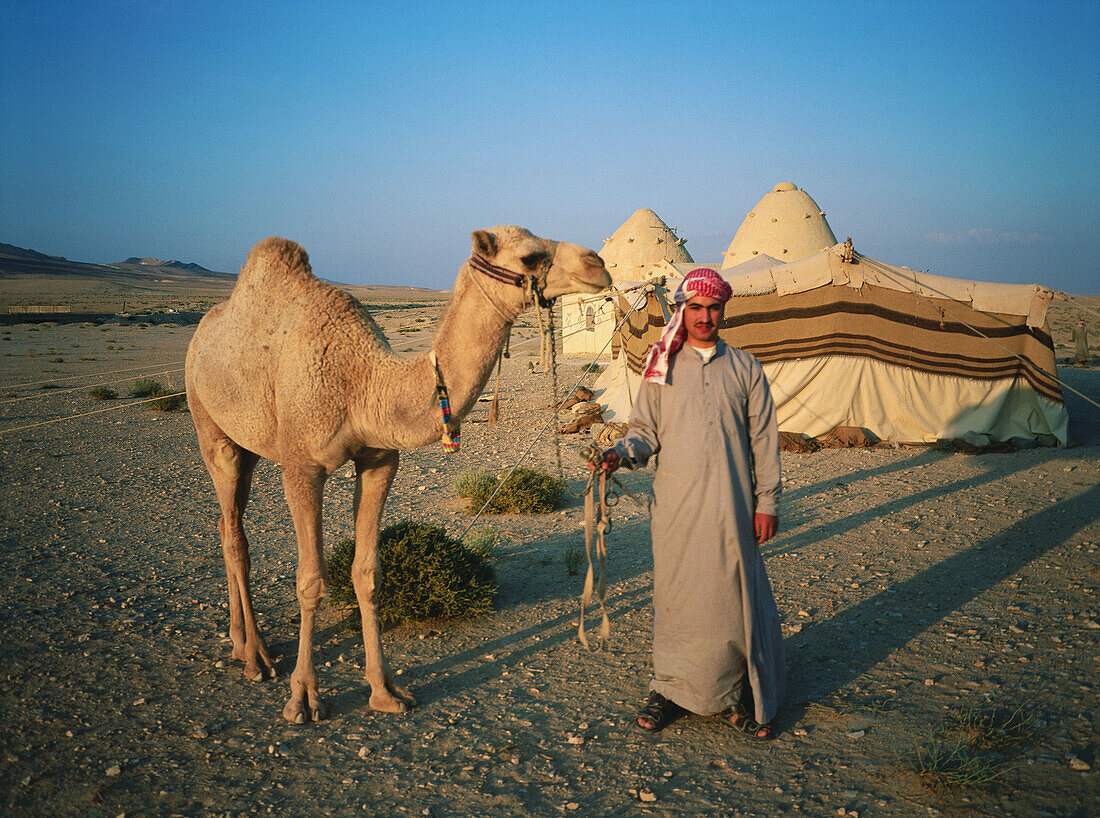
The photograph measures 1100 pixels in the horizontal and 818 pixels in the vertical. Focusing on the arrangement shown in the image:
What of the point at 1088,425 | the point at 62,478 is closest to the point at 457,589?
the point at 62,478

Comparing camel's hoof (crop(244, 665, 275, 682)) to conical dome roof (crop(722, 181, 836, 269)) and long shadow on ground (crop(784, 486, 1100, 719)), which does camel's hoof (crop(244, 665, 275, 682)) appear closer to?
long shadow on ground (crop(784, 486, 1100, 719))

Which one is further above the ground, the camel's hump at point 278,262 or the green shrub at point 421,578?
the camel's hump at point 278,262

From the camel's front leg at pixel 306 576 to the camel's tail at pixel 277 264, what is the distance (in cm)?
118

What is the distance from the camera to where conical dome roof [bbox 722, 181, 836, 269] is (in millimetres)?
25484

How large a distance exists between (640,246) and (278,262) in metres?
24.7

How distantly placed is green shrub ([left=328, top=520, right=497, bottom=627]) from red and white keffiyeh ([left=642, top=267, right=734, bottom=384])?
91.1 inches

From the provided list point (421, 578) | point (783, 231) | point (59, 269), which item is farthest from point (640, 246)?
point (59, 269)

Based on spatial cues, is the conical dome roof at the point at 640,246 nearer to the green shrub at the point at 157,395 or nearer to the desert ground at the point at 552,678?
the green shrub at the point at 157,395

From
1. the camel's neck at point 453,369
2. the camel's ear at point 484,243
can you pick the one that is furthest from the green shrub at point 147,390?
the camel's ear at point 484,243

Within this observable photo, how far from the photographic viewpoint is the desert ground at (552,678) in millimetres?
3123

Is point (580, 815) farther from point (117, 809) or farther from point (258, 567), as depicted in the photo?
point (258, 567)

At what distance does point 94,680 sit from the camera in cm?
409

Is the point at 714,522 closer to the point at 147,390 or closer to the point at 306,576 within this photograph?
the point at 306,576

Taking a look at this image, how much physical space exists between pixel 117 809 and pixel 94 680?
1.37m
